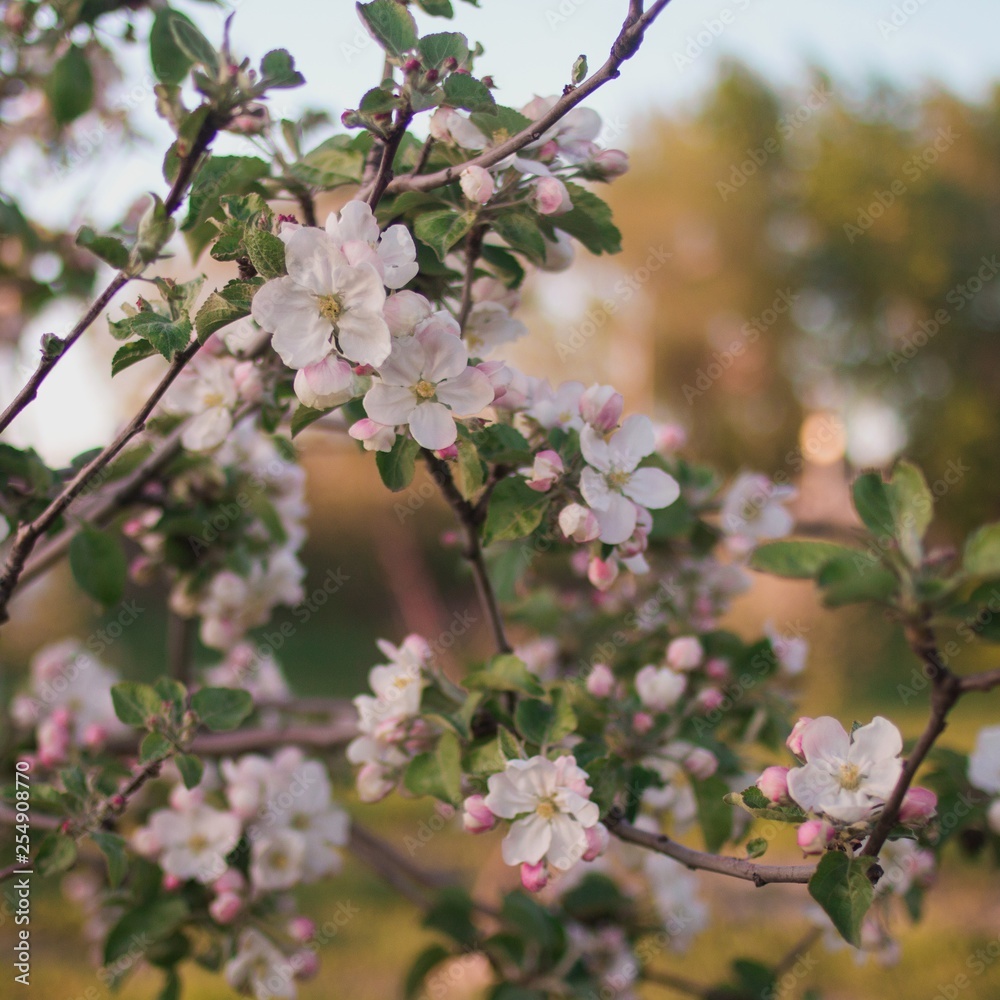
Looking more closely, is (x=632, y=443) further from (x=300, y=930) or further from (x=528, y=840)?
(x=300, y=930)

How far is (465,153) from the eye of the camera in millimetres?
879

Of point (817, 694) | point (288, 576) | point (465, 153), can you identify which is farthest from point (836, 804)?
point (817, 694)

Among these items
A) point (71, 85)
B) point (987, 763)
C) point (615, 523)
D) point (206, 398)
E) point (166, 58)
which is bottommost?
point (987, 763)

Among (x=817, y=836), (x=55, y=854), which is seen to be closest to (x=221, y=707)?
(x=55, y=854)

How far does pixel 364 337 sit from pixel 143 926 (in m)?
0.84

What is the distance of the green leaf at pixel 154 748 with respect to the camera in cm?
95

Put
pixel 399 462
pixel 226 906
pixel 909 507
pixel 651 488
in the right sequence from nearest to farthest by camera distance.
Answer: pixel 909 507 → pixel 399 462 → pixel 651 488 → pixel 226 906

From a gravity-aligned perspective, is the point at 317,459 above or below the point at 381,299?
above

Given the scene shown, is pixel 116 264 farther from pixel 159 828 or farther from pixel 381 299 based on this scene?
pixel 159 828

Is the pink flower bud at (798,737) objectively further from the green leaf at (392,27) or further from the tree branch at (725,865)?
the green leaf at (392,27)

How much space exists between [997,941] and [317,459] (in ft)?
32.5

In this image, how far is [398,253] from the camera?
723 millimetres

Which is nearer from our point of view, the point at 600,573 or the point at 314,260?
the point at 314,260

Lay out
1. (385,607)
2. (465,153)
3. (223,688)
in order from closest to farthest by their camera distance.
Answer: (465,153), (223,688), (385,607)
